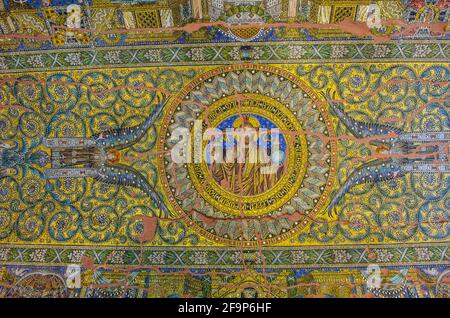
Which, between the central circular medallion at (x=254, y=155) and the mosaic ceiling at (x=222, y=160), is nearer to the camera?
the mosaic ceiling at (x=222, y=160)

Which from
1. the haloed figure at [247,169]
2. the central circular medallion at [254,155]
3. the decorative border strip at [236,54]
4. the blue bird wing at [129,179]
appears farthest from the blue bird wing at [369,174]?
the blue bird wing at [129,179]

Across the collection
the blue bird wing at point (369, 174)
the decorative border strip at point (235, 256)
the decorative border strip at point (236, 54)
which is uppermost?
the decorative border strip at point (236, 54)

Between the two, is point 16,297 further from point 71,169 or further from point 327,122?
point 327,122

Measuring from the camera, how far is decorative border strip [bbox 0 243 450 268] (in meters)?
4.63

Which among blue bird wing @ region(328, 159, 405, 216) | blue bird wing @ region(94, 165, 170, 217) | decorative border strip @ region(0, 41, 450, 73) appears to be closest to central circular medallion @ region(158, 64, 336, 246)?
blue bird wing @ region(328, 159, 405, 216)

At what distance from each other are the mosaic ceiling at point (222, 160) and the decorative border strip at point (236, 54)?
2cm

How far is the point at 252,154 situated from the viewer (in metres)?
A: 4.66

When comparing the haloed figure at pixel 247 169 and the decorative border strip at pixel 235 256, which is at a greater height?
the haloed figure at pixel 247 169

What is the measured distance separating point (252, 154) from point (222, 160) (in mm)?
345

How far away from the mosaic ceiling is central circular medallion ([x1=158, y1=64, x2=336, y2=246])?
16 mm

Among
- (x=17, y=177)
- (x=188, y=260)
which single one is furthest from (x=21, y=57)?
(x=188, y=260)

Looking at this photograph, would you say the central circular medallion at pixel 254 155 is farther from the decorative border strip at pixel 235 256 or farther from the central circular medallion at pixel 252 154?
the decorative border strip at pixel 235 256

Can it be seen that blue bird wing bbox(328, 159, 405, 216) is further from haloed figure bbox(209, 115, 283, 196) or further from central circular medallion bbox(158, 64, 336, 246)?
haloed figure bbox(209, 115, 283, 196)

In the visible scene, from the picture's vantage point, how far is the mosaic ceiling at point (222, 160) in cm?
455
